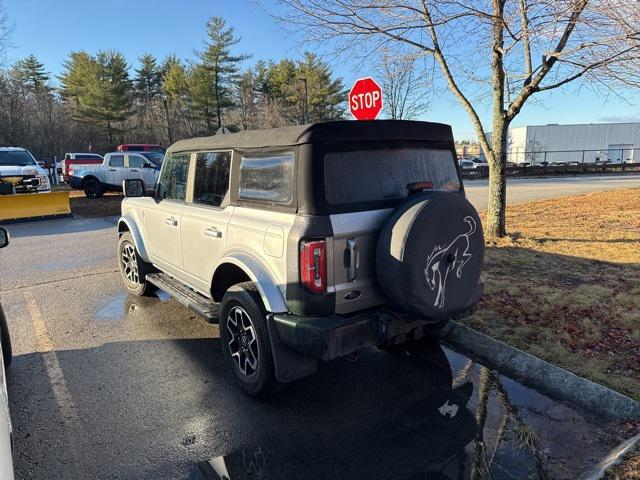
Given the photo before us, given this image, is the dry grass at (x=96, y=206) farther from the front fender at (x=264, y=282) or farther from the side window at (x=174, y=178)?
the front fender at (x=264, y=282)

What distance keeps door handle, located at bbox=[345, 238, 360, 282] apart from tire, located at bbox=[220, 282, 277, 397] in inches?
27.6

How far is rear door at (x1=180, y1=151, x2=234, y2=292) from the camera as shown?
376 cm

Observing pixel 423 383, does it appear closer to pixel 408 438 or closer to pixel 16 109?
pixel 408 438

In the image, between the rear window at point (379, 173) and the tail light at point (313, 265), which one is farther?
the rear window at point (379, 173)

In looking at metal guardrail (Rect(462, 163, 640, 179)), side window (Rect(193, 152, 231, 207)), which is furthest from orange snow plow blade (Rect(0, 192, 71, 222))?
metal guardrail (Rect(462, 163, 640, 179))

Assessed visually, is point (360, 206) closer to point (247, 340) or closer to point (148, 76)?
point (247, 340)

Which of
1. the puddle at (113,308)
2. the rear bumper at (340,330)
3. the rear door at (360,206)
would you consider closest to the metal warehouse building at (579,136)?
the puddle at (113,308)

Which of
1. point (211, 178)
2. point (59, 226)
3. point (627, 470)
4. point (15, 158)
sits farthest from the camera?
point (15, 158)

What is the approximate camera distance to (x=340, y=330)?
2.89 meters

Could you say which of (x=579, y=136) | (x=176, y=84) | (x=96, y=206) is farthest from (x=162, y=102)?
(x=579, y=136)

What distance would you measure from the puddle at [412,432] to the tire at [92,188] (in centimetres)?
1744

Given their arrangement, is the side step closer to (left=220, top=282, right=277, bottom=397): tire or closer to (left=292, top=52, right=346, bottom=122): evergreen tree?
(left=220, top=282, right=277, bottom=397): tire

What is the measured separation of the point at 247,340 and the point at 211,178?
1588 mm

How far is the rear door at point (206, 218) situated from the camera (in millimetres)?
A: 3762
